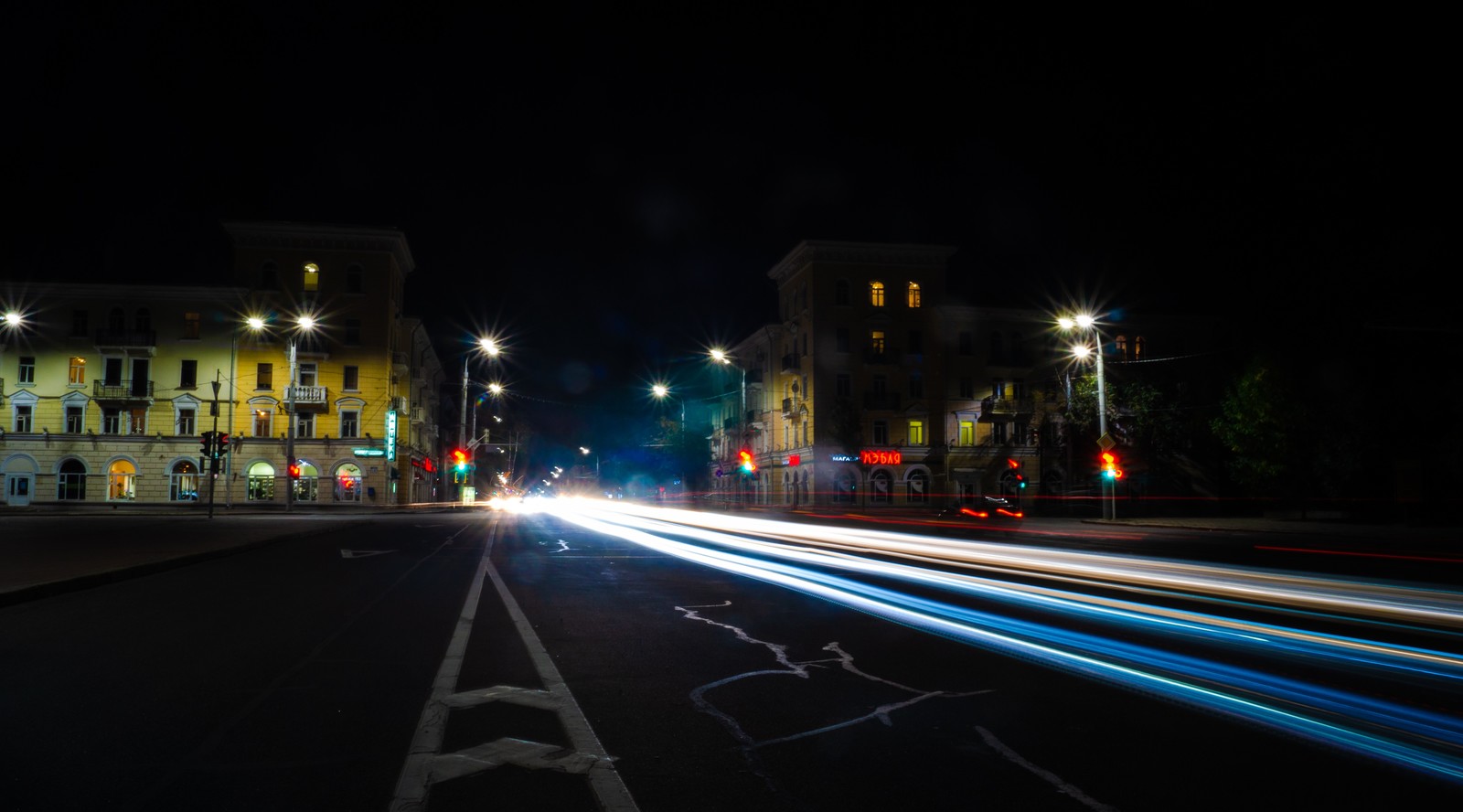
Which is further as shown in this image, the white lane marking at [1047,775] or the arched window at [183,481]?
the arched window at [183,481]

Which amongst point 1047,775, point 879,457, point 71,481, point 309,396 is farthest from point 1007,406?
point 1047,775

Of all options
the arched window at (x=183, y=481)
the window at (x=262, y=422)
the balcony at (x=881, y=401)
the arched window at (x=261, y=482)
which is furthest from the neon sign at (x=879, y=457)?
the arched window at (x=183, y=481)

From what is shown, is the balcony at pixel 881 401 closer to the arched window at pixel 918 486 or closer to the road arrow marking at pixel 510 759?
the arched window at pixel 918 486

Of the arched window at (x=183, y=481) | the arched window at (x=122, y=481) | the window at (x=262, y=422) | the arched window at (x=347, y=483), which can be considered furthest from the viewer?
the arched window at (x=347, y=483)

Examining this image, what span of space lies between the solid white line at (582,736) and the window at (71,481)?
198 feet

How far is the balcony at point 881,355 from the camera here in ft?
209

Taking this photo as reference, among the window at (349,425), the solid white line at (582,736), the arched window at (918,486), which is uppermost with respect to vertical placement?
the window at (349,425)

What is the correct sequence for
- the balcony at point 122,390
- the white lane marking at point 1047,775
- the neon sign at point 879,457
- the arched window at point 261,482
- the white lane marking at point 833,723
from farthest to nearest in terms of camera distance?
1. the neon sign at point 879,457
2. the arched window at point 261,482
3. the balcony at point 122,390
4. the white lane marking at point 833,723
5. the white lane marking at point 1047,775

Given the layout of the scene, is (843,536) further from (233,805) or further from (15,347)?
(15,347)

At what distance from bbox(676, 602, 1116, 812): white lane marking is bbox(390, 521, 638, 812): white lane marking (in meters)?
0.77

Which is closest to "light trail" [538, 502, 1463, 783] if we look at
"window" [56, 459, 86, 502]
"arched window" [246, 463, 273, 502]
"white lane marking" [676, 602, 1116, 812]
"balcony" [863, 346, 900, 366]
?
"white lane marking" [676, 602, 1116, 812]

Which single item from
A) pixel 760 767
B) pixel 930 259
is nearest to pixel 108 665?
pixel 760 767

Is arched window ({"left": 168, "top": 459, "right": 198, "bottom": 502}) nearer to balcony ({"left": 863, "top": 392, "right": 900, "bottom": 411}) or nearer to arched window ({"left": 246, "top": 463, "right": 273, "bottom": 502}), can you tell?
arched window ({"left": 246, "top": 463, "right": 273, "bottom": 502})

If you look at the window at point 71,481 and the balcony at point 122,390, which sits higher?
the balcony at point 122,390
